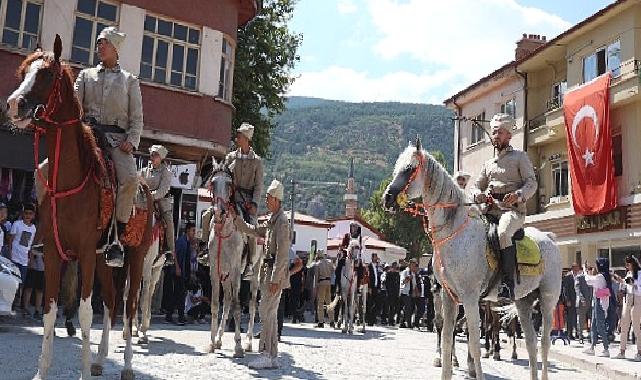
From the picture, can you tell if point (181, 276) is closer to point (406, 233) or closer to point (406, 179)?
point (406, 179)

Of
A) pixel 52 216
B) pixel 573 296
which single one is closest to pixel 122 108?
pixel 52 216

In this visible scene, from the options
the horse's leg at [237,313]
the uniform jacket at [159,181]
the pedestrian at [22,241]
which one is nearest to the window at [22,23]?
the pedestrian at [22,241]

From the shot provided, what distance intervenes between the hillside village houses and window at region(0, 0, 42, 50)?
20.8 m

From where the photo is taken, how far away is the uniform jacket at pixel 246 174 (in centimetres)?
1047

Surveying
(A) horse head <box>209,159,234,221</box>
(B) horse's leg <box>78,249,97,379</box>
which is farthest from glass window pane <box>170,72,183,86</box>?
(B) horse's leg <box>78,249,97,379</box>

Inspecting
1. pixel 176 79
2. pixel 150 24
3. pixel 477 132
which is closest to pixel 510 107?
pixel 477 132

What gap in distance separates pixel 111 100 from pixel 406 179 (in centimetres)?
361

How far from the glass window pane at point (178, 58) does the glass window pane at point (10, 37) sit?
4560 mm

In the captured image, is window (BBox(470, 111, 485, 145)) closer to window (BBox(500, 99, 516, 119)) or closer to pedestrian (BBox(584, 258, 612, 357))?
window (BBox(500, 99, 516, 119))

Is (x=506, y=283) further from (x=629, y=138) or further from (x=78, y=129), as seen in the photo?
(x=629, y=138)

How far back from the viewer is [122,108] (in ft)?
24.0

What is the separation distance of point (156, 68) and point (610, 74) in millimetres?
18709

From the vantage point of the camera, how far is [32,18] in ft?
55.7

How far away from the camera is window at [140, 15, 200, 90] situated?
19.0 metres
